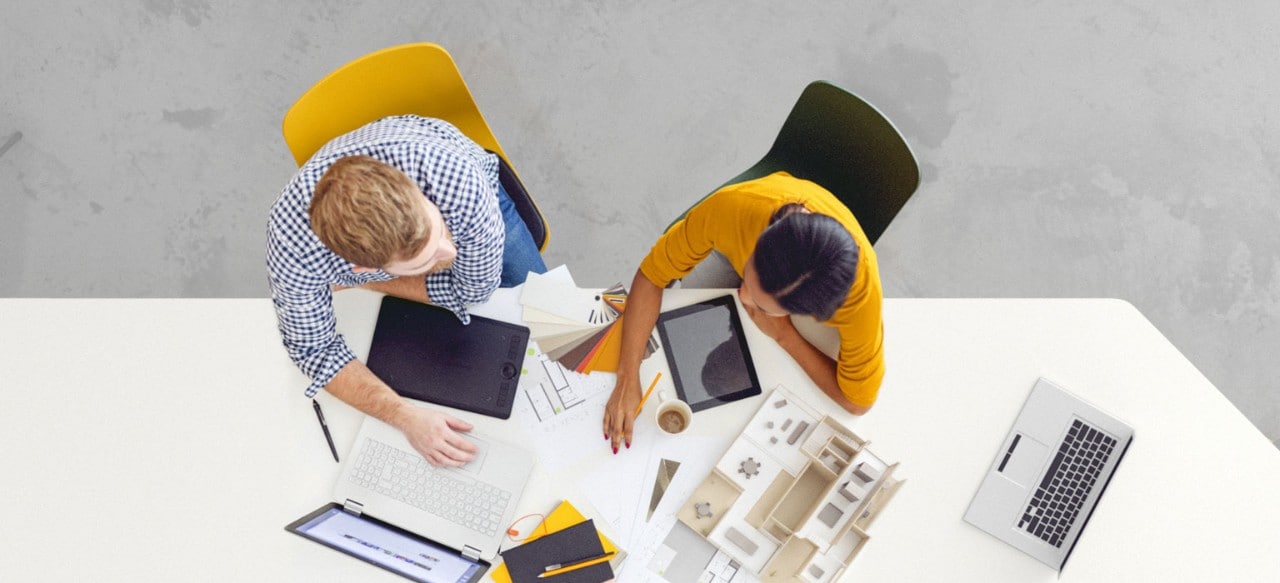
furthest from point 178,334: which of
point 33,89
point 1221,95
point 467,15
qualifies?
point 1221,95

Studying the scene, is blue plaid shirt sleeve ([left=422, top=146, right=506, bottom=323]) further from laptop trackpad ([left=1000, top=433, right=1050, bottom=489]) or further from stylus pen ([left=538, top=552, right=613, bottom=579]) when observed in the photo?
laptop trackpad ([left=1000, top=433, right=1050, bottom=489])

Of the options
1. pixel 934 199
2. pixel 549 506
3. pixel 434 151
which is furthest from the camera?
pixel 934 199

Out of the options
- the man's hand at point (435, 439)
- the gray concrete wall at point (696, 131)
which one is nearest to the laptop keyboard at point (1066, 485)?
the gray concrete wall at point (696, 131)

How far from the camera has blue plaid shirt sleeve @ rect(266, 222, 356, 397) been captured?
140 cm

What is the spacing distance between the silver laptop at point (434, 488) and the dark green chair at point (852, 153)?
94 cm

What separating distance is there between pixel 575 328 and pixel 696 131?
47.9 inches

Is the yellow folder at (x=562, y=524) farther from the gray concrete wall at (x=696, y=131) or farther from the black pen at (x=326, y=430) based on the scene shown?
the gray concrete wall at (x=696, y=131)

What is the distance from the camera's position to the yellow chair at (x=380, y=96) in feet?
5.19

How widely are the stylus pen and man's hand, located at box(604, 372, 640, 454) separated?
0.21m

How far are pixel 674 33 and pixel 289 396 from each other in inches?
70.2

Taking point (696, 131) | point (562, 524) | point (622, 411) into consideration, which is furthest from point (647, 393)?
point (696, 131)

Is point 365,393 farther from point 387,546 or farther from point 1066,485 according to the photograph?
point 1066,485

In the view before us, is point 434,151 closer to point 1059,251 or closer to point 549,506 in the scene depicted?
point 549,506

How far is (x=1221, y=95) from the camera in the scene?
8.75 ft
